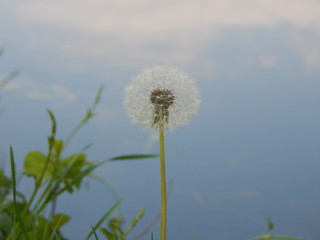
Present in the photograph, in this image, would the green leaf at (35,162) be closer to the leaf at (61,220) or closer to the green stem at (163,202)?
the leaf at (61,220)

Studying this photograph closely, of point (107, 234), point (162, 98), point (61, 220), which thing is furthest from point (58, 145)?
point (162, 98)

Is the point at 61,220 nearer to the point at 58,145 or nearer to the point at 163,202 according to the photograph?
the point at 58,145

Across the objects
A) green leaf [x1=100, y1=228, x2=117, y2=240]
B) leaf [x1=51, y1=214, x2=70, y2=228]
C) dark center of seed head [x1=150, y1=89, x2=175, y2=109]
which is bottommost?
green leaf [x1=100, y1=228, x2=117, y2=240]

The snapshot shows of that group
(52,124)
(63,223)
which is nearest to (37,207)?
(52,124)

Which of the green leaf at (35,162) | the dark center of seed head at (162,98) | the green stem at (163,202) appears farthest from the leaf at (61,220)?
the dark center of seed head at (162,98)

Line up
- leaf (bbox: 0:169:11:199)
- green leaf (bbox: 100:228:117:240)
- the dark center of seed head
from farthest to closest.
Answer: the dark center of seed head → green leaf (bbox: 100:228:117:240) → leaf (bbox: 0:169:11:199)

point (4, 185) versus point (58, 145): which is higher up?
point (58, 145)

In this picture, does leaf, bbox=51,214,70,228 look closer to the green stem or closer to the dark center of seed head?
the green stem

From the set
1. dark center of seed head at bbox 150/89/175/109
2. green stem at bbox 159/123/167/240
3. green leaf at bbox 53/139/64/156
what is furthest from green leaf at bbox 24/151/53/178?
dark center of seed head at bbox 150/89/175/109

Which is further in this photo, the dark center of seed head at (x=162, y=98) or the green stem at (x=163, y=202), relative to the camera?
the dark center of seed head at (x=162, y=98)
